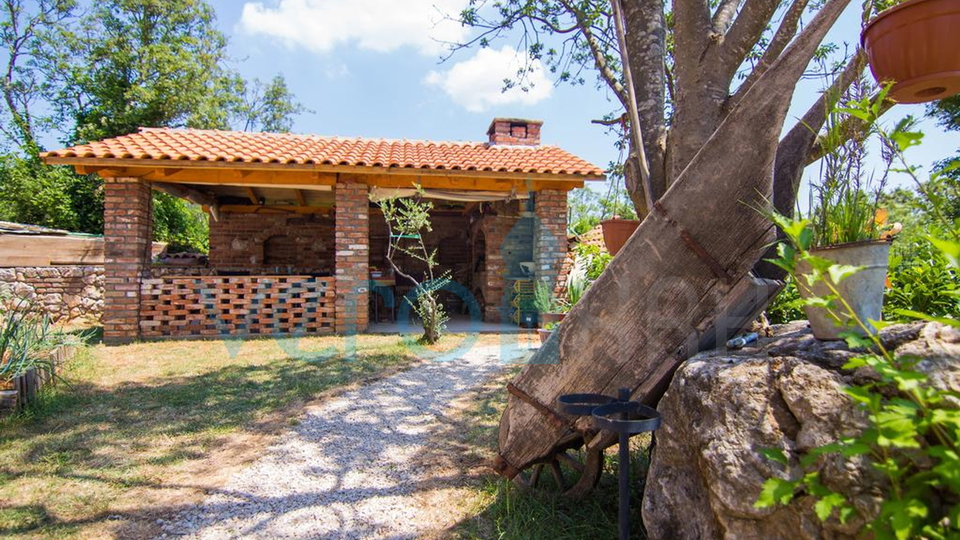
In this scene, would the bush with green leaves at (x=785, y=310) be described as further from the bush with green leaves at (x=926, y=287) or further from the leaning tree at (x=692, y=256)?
the leaning tree at (x=692, y=256)

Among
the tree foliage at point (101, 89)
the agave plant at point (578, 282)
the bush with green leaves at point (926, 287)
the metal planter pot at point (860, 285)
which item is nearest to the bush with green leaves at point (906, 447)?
the metal planter pot at point (860, 285)

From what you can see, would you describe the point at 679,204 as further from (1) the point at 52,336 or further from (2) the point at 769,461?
(1) the point at 52,336

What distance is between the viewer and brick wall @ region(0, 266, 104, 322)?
8655 mm

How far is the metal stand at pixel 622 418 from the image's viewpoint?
1.48m

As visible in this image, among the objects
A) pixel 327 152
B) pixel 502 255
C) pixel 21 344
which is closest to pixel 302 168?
pixel 327 152

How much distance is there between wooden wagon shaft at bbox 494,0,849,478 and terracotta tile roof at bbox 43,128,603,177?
18.8ft

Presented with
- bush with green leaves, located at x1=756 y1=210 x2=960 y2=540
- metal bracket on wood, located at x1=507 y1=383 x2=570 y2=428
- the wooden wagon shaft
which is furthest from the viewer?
metal bracket on wood, located at x1=507 y1=383 x2=570 y2=428

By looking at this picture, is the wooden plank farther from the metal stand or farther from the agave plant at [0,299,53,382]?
the metal stand

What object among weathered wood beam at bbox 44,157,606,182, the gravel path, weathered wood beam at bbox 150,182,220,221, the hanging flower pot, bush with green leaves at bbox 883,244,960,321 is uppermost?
weathered wood beam at bbox 44,157,606,182

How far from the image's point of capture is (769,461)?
1243 millimetres

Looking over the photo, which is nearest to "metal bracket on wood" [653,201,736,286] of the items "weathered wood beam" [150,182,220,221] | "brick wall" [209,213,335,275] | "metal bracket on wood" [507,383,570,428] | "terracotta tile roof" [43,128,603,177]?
"metal bracket on wood" [507,383,570,428]

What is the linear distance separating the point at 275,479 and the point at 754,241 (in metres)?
2.57

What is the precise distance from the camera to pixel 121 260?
22.5ft

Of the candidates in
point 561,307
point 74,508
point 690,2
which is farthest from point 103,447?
point 561,307
